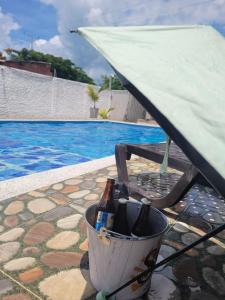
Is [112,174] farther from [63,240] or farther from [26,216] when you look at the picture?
[63,240]

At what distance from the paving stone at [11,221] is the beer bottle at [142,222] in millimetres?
1260

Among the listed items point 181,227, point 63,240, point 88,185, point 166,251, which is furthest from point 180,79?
point 88,185

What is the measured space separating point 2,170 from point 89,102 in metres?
13.2

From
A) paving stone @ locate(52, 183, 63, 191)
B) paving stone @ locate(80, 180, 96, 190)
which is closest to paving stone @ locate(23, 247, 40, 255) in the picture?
paving stone @ locate(52, 183, 63, 191)

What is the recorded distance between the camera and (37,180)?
11.8 ft

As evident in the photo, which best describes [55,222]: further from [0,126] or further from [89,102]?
[89,102]

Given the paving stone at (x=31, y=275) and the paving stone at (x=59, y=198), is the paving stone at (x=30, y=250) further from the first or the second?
the paving stone at (x=59, y=198)

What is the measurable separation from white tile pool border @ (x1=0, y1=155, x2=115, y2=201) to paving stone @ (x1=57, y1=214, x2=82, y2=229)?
0.81m

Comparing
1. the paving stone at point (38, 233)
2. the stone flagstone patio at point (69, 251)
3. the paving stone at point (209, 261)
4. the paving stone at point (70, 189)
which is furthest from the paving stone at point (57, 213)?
the paving stone at point (209, 261)

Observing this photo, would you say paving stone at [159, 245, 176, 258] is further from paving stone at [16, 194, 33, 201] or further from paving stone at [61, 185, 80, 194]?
paving stone at [16, 194, 33, 201]

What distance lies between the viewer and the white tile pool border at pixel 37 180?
10.5 ft

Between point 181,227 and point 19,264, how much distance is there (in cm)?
156

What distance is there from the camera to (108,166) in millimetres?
4695

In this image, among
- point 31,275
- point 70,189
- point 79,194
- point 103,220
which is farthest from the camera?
point 70,189
